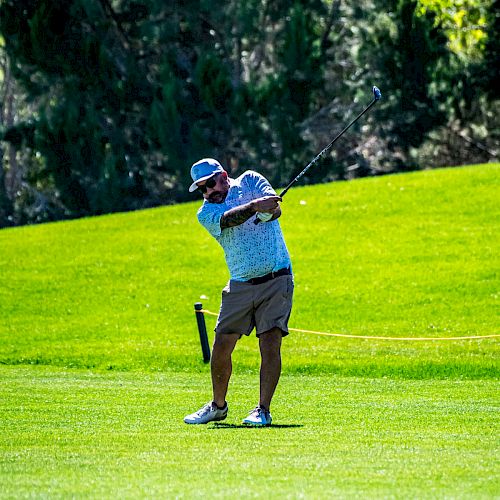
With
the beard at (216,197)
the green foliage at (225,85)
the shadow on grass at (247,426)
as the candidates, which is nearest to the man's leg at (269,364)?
the shadow on grass at (247,426)

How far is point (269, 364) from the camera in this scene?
372 inches

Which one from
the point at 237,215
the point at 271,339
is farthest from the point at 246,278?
the point at 237,215

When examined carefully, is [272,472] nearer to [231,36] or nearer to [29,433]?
[29,433]

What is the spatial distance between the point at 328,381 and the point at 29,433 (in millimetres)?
5718

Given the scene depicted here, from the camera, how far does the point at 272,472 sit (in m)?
6.69

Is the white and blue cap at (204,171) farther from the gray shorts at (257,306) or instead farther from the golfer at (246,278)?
the gray shorts at (257,306)

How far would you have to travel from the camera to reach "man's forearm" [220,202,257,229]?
900 centimetres

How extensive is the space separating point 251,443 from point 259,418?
126 centimetres

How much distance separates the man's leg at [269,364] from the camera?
9.43m

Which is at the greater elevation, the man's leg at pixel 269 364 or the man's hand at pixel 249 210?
the man's hand at pixel 249 210

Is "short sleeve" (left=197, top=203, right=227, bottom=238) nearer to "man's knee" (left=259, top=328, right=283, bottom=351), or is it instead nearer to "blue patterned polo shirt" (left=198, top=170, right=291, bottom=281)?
"blue patterned polo shirt" (left=198, top=170, right=291, bottom=281)

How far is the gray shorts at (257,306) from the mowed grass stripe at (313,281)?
6162 millimetres

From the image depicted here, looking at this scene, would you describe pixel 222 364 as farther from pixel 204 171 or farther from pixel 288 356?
pixel 288 356

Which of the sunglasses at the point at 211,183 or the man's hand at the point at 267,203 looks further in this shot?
the sunglasses at the point at 211,183
